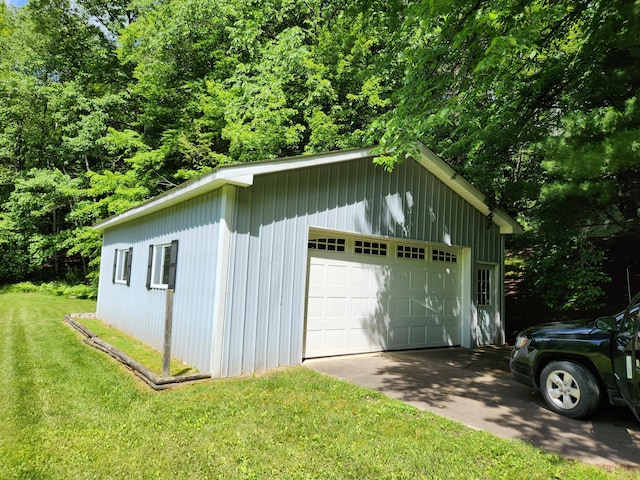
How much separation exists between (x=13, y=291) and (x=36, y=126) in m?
7.79

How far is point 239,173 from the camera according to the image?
5.36 m

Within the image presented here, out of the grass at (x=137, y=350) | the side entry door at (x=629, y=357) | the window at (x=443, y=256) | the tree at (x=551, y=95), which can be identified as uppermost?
the tree at (x=551, y=95)

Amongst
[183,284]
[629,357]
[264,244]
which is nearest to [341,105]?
[264,244]

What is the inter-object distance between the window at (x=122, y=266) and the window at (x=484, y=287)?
8.73 m

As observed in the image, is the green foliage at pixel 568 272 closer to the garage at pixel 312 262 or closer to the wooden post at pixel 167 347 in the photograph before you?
the garage at pixel 312 262

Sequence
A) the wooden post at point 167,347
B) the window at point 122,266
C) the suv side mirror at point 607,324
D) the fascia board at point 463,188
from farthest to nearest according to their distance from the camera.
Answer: the window at point 122,266 → the fascia board at point 463,188 → the wooden post at point 167,347 → the suv side mirror at point 607,324

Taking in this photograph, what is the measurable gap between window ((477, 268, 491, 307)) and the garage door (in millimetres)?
726

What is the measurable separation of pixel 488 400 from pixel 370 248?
3.58 meters

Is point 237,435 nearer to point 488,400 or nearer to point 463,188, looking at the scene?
point 488,400

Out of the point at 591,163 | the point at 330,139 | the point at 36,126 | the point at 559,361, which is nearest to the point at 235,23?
the point at 330,139

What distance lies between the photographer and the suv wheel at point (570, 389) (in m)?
4.13

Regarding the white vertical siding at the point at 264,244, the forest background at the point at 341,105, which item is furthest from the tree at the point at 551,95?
the white vertical siding at the point at 264,244

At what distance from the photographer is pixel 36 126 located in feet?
59.0

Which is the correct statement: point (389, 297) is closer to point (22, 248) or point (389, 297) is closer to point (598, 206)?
point (598, 206)
